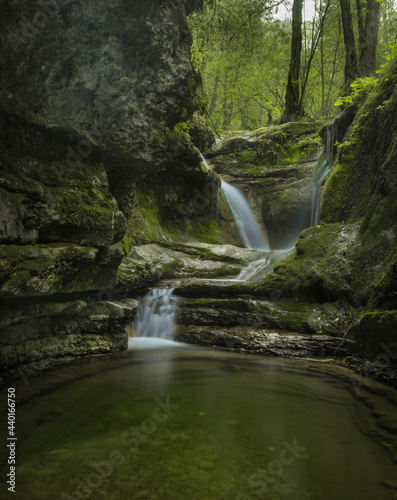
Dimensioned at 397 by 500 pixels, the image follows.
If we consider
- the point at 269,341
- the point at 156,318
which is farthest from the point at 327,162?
the point at 156,318

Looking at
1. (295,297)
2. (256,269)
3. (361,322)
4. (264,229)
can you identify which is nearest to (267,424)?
(361,322)

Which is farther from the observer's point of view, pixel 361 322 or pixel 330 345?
pixel 330 345

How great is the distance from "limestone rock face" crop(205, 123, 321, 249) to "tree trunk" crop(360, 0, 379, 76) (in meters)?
3.72

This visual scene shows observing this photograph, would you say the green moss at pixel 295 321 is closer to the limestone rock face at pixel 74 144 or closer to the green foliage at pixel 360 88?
the limestone rock face at pixel 74 144

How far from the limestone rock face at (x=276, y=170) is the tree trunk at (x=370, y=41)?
3725mm

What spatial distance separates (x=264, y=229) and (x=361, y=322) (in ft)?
32.1

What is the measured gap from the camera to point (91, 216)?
5.35m

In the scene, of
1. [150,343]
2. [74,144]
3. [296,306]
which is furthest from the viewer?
[296,306]

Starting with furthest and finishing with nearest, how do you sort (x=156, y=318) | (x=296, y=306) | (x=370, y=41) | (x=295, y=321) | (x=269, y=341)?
(x=370, y=41) < (x=156, y=318) < (x=296, y=306) < (x=295, y=321) < (x=269, y=341)

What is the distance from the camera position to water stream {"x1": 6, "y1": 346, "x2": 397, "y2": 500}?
7.77 ft

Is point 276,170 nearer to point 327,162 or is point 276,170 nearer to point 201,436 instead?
point 327,162

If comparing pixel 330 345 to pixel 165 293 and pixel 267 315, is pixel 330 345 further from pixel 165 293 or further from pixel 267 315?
pixel 165 293

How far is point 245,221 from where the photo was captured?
1501 cm

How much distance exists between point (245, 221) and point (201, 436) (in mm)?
12408
